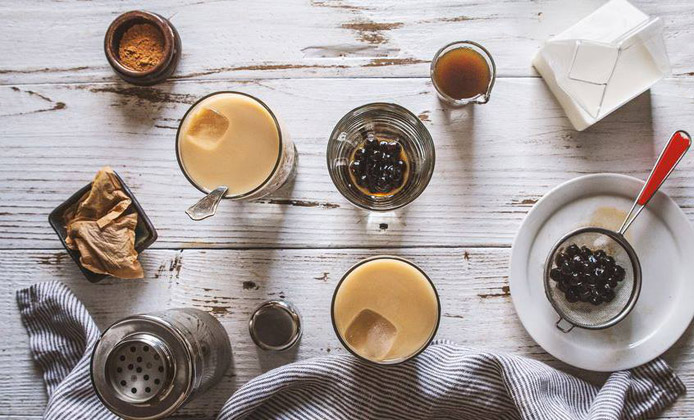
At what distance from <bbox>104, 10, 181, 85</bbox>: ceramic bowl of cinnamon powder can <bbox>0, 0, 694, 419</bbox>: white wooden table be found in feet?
0.17

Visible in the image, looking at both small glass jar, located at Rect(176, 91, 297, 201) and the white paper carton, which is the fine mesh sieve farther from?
small glass jar, located at Rect(176, 91, 297, 201)

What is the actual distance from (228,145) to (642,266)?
86cm

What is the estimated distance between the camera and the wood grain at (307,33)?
50.1 inches

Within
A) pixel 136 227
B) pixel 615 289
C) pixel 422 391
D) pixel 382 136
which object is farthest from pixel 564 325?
pixel 136 227

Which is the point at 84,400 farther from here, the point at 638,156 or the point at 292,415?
the point at 638,156

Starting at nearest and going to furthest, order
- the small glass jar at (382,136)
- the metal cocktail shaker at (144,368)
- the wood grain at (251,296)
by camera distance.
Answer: the metal cocktail shaker at (144,368) < the small glass jar at (382,136) < the wood grain at (251,296)

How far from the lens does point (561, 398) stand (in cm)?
121

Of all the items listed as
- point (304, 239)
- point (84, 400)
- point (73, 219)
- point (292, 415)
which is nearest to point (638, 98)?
point (304, 239)

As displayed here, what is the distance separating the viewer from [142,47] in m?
1.26

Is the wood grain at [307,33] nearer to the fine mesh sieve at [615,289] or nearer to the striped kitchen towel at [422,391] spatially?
the fine mesh sieve at [615,289]

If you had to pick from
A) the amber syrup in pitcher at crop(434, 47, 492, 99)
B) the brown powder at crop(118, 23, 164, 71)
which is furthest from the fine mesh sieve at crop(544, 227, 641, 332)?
the brown powder at crop(118, 23, 164, 71)

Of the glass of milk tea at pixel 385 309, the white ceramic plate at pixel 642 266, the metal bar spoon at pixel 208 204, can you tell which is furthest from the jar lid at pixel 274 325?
the white ceramic plate at pixel 642 266

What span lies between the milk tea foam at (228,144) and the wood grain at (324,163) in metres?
0.16

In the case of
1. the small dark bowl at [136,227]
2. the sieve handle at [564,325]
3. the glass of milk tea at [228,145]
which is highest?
the glass of milk tea at [228,145]
